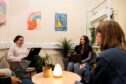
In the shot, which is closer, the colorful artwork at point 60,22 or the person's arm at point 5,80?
the person's arm at point 5,80

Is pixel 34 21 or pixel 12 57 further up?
pixel 34 21

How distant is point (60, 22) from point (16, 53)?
1.96 m

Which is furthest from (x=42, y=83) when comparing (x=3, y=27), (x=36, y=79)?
(x=3, y=27)

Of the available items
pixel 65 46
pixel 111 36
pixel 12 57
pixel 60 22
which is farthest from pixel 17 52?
pixel 111 36

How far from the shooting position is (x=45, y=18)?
6574mm

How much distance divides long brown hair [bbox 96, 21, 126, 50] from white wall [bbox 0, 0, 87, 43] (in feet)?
15.8

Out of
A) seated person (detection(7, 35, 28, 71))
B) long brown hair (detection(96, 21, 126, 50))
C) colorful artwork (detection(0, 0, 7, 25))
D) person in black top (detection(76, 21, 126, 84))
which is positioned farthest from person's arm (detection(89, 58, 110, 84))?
colorful artwork (detection(0, 0, 7, 25))

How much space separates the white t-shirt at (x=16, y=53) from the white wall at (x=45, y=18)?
0.72 meters

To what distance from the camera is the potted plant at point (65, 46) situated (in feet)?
21.2

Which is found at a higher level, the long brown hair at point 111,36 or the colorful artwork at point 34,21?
the colorful artwork at point 34,21

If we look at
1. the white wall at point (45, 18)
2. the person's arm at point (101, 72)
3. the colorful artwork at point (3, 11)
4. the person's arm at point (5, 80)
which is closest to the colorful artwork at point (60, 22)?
the white wall at point (45, 18)

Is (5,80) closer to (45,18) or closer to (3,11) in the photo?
(3,11)

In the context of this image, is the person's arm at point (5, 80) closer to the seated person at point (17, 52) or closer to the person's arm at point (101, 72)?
the person's arm at point (101, 72)

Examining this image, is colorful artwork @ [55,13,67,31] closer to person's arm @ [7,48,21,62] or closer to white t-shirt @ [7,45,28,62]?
white t-shirt @ [7,45,28,62]
